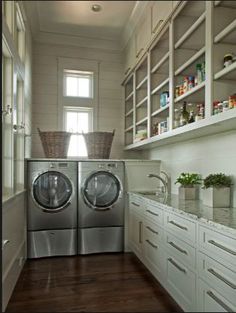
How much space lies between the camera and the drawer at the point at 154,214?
7.83ft

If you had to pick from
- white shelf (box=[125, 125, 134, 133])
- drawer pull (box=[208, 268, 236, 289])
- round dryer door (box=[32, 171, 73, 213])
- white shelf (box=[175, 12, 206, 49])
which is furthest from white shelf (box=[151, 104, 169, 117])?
drawer pull (box=[208, 268, 236, 289])

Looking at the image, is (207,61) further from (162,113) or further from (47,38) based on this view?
(47,38)

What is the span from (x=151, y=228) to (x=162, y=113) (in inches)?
51.9

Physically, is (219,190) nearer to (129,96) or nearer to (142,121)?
(142,121)

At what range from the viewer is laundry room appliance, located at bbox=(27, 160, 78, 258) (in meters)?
3.30

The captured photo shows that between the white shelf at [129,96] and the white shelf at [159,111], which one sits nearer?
the white shelf at [159,111]

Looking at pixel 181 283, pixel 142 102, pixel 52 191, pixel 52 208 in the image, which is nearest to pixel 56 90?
pixel 142 102

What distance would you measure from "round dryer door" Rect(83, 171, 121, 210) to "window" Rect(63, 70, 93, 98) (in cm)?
164

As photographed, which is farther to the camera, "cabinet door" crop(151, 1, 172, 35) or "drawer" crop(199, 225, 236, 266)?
"cabinet door" crop(151, 1, 172, 35)

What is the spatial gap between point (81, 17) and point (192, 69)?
2111 millimetres

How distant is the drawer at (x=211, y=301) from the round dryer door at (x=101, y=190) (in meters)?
1.94

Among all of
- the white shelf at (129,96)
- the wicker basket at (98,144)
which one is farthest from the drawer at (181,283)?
the white shelf at (129,96)

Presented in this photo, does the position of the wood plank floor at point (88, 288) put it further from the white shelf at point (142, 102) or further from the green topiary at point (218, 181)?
the white shelf at point (142, 102)

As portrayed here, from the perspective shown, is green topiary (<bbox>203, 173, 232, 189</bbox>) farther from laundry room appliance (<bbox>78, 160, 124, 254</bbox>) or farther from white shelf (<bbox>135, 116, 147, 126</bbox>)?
laundry room appliance (<bbox>78, 160, 124, 254</bbox>)
